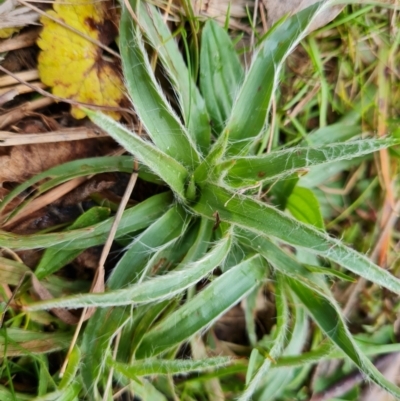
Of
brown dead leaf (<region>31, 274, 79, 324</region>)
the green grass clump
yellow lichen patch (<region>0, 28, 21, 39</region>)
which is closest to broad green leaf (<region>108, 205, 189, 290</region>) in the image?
the green grass clump

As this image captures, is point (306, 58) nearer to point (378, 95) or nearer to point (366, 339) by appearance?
point (378, 95)

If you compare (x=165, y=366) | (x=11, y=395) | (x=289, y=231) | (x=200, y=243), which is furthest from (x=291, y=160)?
(x=11, y=395)

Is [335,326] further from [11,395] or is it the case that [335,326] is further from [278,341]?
[11,395]

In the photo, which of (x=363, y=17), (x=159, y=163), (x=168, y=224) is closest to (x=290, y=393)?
(x=168, y=224)

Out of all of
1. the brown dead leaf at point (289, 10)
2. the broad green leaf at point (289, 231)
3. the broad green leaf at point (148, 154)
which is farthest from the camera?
the brown dead leaf at point (289, 10)

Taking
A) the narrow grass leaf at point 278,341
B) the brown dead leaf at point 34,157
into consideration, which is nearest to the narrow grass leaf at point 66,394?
the narrow grass leaf at point 278,341

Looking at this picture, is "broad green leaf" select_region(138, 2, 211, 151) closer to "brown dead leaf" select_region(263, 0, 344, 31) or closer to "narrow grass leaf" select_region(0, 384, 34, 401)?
"brown dead leaf" select_region(263, 0, 344, 31)

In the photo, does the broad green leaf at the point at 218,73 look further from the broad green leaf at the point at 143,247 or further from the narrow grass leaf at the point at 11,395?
the narrow grass leaf at the point at 11,395
